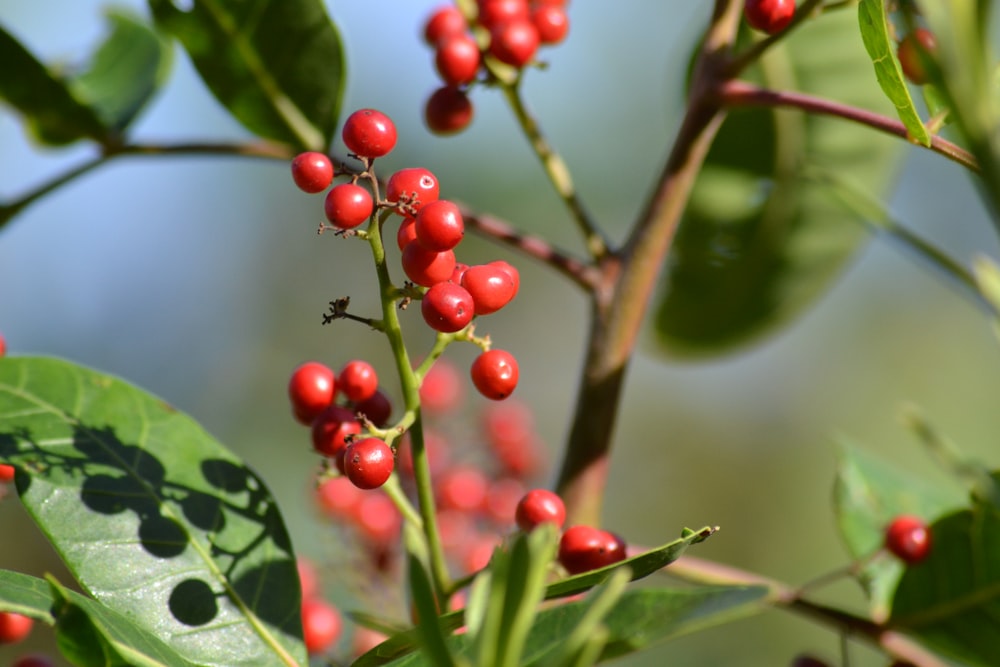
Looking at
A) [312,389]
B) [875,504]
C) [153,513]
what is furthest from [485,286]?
[875,504]

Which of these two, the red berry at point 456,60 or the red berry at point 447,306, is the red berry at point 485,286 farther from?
the red berry at point 456,60

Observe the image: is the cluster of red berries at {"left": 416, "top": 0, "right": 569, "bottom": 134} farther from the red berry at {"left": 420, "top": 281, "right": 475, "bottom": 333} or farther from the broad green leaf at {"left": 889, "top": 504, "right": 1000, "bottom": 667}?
the broad green leaf at {"left": 889, "top": 504, "right": 1000, "bottom": 667}

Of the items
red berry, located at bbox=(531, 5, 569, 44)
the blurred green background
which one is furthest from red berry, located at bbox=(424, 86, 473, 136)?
the blurred green background

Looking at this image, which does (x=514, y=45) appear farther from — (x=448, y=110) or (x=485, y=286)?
(x=485, y=286)

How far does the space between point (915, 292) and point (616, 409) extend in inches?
205

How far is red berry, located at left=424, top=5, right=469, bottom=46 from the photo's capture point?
4.14 ft

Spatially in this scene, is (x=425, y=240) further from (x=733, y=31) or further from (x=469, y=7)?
(x=469, y=7)

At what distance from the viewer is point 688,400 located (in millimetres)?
5887

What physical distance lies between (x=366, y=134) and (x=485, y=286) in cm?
15

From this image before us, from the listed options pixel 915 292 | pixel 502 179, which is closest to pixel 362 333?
pixel 502 179

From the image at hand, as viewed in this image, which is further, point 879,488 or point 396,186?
point 879,488

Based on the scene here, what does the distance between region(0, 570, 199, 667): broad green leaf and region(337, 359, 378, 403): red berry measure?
0.29m

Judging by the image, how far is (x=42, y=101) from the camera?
1396 millimetres

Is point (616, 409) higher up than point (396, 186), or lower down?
lower down
